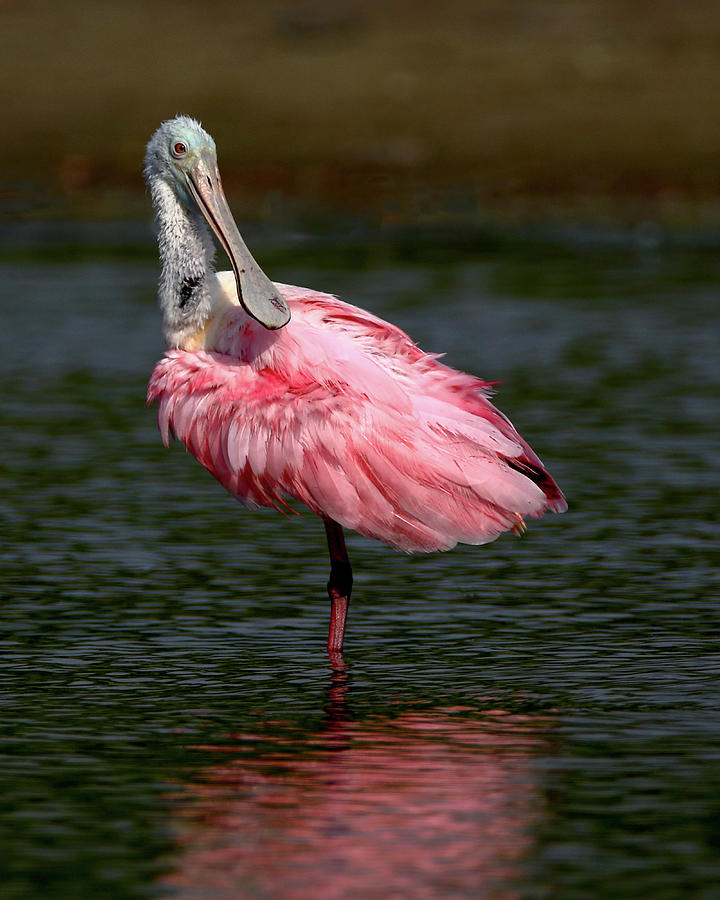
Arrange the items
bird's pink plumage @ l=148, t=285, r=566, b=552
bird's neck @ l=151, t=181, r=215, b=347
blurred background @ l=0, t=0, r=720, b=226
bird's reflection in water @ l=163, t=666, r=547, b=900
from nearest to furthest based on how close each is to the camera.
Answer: bird's reflection in water @ l=163, t=666, r=547, b=900, bird's pink plumage @ l=148, t=285, r=566, b=552, bird's neck @ l=151, t=181, r=215, b=347, blurred background @ l=0, t=0, r=720, b=226

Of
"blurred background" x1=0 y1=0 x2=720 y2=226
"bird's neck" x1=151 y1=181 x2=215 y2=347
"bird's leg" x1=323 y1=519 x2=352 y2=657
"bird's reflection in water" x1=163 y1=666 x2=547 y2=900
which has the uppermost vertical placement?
"blurred background" x1=0 y1=0 x2=720 y2=226

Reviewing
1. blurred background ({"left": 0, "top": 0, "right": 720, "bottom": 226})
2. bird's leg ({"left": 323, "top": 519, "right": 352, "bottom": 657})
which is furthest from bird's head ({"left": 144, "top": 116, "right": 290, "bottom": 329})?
blurred background ({"left": 0, "top": 0, "right": 720, "bottom": 226})

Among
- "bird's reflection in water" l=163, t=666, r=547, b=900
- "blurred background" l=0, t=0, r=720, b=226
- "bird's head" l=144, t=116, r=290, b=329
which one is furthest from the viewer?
"blurred background" l=0, t=0, r=720, b=226

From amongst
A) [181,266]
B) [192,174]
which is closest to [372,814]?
[181,266]

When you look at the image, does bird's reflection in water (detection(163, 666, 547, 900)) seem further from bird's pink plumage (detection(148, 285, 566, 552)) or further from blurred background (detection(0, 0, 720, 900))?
bird's pink plumage (detection(148, 285, 566, 552))

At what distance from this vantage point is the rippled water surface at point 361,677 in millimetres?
6168

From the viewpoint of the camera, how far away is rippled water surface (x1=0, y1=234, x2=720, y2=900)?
617cm

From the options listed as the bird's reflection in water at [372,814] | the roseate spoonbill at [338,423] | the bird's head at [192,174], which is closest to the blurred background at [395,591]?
the bird's reflection in water at [372,814]

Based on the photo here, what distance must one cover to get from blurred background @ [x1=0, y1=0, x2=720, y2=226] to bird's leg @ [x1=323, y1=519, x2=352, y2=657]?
1528 centimetres

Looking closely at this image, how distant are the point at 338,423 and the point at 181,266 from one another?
3.74ft

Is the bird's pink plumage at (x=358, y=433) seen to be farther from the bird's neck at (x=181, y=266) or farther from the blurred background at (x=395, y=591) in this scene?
the blurred background at (x=395, y=591)

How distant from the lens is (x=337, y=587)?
891 cm

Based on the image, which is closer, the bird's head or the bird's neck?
the bird's neck

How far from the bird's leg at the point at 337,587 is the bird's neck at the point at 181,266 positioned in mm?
950
